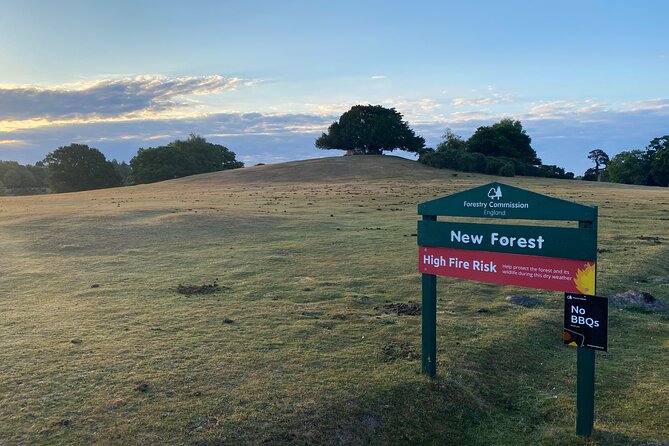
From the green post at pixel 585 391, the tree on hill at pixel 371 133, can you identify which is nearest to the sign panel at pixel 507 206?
the green post at pixel 585 391

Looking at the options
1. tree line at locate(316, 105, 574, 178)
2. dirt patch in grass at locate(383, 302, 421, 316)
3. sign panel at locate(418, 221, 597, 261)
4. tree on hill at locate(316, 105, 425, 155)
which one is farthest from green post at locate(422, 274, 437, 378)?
tree on hill at locate(316, 105, 425, 155)

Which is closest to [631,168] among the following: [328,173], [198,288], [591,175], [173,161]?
[591,175]

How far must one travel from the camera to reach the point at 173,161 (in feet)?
264

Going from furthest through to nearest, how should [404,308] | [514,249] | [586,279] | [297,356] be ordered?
[404,308] < [297,356] < [514,249] < [586,279]

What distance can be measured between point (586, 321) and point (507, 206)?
4.69ft

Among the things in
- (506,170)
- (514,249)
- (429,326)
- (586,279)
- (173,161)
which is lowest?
(429,326)

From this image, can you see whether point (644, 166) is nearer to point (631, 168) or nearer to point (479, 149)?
point (631, 168)

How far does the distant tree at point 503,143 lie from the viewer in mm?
77312

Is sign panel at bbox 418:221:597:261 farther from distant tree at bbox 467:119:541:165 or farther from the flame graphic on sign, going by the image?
distant tree at bbox 467:119:541:165

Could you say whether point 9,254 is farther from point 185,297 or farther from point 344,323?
point 344,323

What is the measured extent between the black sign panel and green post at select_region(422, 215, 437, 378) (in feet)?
5.42

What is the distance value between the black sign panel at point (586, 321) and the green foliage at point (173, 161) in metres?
77.7

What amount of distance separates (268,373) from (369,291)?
4.69 meters

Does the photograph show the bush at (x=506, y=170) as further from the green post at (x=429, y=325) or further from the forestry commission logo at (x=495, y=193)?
the forestry commission logo at (x=495, y=193)
